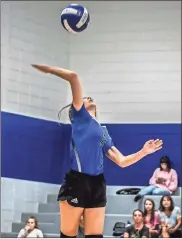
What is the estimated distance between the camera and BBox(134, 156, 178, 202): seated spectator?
43.5 ft

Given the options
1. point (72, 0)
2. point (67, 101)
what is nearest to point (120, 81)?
point (67, 101)

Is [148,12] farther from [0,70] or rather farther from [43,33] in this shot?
[0,70]

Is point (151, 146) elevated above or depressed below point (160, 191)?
above

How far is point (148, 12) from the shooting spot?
14617 millimetres

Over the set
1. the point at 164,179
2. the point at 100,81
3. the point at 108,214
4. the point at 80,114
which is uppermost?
the point at 100,81

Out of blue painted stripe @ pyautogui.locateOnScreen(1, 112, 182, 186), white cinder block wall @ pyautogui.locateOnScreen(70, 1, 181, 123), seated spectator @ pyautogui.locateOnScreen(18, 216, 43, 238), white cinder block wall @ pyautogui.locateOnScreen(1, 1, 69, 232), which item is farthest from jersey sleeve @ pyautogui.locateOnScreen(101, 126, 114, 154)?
white cinder block wall @ pyautogui.locateOnScreen(70, 1, 181, 123)

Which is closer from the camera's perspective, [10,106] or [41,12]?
[10,106]

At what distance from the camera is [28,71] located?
550 inches

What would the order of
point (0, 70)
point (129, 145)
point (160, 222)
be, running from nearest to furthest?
point (160, 222) < point (0, 70) < point (129, 145)

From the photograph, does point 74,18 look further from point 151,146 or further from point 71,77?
point 151,146

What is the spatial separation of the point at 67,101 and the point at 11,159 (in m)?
2.11

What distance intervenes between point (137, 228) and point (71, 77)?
611cm

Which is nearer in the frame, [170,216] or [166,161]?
[170,216]

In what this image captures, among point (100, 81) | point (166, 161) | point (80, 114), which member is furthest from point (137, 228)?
point (80, 114)
